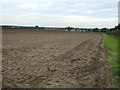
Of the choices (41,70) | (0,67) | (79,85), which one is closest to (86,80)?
(79,85)

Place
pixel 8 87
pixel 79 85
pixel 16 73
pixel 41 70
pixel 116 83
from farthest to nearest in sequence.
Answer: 1. pixel 41 70
2. pixel 16 73
3. pixel 116 83
4. pixel 79 85
5. pixel 8 87

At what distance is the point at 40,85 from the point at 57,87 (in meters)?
0.56

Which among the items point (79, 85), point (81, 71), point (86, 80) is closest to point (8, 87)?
point (79, 85)

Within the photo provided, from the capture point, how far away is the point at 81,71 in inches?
366

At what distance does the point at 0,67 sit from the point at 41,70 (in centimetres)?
184

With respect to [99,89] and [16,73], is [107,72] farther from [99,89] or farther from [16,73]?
[16,73]

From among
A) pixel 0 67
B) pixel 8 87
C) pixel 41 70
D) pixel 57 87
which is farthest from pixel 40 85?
pixel 0 67

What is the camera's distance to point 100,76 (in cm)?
857

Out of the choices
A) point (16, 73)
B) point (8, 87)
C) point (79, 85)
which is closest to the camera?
point (8, 87)

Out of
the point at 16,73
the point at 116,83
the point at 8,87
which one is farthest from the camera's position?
the point at 16,73

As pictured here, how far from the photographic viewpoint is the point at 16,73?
27.8 feet

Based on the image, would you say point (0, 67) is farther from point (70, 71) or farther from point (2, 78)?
point (70, 71)

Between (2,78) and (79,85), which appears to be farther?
(2,78)

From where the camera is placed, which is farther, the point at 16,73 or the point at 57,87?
the point at 16,73
